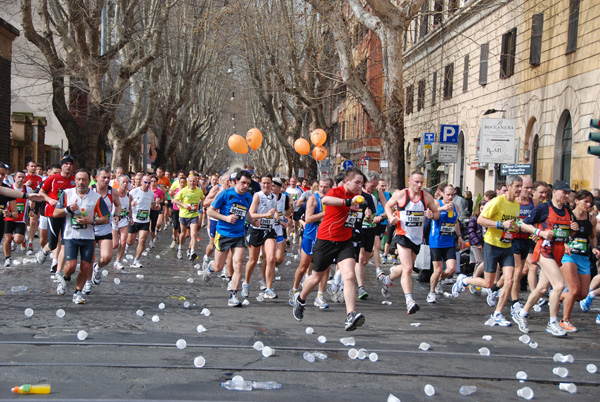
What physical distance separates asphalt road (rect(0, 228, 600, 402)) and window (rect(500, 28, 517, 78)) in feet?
47.5

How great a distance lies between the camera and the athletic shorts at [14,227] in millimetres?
13578

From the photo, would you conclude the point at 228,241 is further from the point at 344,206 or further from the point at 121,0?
the point at 121,0

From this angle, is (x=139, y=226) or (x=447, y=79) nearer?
(x=139, y=226)

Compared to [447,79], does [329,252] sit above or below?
below

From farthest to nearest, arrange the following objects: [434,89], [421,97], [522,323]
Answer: [421,97] → [434,89] → [522,323]

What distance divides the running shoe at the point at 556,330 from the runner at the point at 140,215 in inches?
319

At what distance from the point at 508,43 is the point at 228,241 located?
16727mm

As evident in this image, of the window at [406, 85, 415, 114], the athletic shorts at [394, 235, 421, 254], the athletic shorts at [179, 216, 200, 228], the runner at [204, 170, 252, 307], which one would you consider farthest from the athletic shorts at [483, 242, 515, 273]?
the window at [406, 85, 415, 114]

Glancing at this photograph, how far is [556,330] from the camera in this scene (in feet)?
27.5

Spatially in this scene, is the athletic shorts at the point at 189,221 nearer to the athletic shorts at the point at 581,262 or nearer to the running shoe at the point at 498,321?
the running shoe at the point at 498,321

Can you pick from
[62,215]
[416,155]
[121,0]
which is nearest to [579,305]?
[62,215]

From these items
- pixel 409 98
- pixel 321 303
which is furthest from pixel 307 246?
pixel 409 98

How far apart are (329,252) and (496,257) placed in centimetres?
244

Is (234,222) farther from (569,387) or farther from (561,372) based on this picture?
(569,387)
